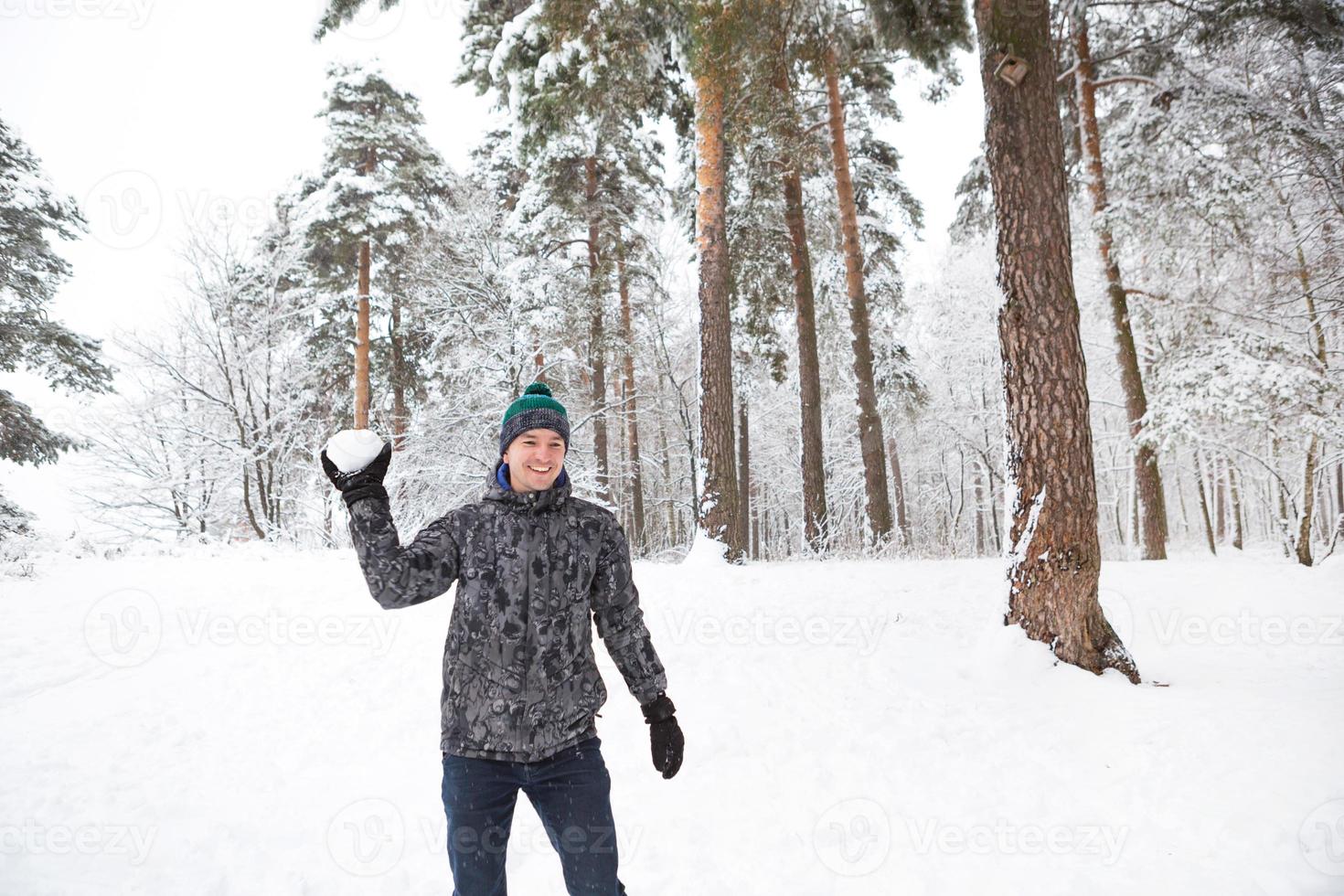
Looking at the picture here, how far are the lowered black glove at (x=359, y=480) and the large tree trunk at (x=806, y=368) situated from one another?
339 inches

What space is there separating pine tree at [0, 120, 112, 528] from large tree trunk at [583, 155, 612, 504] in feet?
26.8

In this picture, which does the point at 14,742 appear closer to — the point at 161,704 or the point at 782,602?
the point at 161,704

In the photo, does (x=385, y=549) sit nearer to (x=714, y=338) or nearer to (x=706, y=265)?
(x=714, y=338)

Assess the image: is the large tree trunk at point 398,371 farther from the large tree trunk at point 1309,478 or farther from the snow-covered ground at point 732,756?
the large tree trunk at point 1309,478

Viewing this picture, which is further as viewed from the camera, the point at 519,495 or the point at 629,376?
the point at 629,376

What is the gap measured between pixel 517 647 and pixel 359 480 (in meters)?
0.73

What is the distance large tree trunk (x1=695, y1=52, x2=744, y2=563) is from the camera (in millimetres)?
7738

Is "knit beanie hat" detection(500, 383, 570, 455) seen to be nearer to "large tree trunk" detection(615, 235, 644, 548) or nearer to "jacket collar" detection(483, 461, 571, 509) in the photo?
"jacket collar" detection(483, 461, 571, 509)

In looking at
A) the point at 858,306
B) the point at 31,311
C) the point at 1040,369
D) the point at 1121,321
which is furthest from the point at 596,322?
the point at 1040,369

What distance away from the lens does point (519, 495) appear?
2076 millimetres

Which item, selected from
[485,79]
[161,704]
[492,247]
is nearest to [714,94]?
[485,79]

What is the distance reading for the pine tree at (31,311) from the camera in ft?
29.1

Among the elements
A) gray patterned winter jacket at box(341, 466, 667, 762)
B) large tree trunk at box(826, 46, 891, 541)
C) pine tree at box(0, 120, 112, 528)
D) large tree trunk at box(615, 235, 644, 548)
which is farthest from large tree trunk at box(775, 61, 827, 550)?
pine tree at box(0, 120, 112, 528)

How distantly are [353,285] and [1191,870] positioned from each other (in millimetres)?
16822
